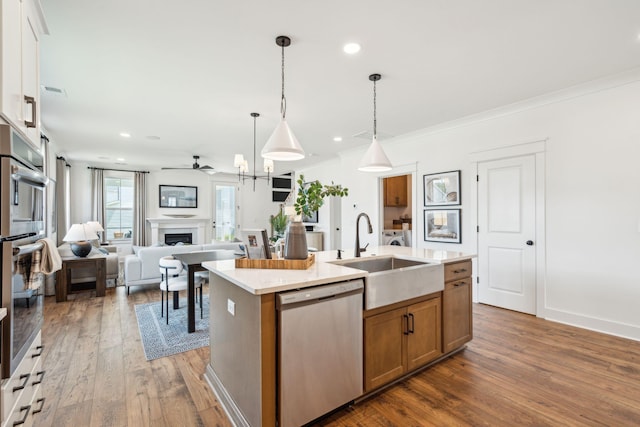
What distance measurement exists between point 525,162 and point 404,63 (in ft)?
7.16

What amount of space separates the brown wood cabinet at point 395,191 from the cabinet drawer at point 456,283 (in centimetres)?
377

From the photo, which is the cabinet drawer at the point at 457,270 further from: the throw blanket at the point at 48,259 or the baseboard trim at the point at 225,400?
the throw blanket at the point at 48,259

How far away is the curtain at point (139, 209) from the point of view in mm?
8078

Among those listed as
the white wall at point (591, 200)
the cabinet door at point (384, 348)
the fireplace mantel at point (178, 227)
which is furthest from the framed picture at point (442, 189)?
the fireplace mantel at point (178, 227)

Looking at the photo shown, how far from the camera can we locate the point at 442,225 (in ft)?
15.4

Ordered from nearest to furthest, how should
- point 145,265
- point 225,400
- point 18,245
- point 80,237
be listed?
point 18,245 → point 225,400 → point 80,237 → point 145,265

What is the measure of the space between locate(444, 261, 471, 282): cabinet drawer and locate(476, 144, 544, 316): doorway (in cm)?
148

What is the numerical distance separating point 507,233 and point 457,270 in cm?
176

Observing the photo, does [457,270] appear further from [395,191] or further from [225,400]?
[395,191]

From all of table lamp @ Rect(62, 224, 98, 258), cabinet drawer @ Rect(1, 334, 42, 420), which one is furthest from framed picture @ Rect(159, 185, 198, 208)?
cabinet drawer @ Rect(1, 334, 42, 420)

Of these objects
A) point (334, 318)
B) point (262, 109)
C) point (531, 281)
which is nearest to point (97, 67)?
point (262, 109)

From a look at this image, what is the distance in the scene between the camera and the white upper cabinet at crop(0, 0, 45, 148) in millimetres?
1157

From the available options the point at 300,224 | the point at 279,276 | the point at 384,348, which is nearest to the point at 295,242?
the point at 300,224

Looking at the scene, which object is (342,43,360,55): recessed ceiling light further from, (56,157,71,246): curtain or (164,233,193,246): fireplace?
(164,233,193,246): fireplace
